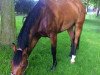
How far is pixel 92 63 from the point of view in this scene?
31.4 ft

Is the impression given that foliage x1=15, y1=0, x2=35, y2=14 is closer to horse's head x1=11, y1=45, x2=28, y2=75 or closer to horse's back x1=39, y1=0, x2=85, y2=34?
horse's back x1=39, y1=0, x2=85, y2=34

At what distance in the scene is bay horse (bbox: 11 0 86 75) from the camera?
7.03m

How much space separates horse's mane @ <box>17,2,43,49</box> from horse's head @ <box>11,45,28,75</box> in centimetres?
18

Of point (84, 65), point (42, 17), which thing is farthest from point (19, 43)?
point (84, 65)

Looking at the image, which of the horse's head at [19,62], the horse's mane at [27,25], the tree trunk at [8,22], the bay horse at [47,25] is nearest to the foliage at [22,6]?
the tree trunk at [8,22]

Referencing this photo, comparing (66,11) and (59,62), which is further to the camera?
(66,11)

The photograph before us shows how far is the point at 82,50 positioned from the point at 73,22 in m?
1.59

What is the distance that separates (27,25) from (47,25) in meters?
0.84

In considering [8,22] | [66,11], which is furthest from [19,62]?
[8,22]

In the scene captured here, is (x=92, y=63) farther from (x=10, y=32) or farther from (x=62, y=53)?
(x=10, y=32)

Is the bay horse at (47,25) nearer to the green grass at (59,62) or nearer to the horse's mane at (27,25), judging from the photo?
the horse's mane at (27,25)

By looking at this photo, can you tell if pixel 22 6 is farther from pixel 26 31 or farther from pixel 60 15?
pixel 26 31

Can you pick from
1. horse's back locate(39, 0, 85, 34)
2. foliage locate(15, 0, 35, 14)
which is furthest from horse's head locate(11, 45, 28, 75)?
foliage locate(15, 0, 35, 14)

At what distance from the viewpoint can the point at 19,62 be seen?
6.88 metres
